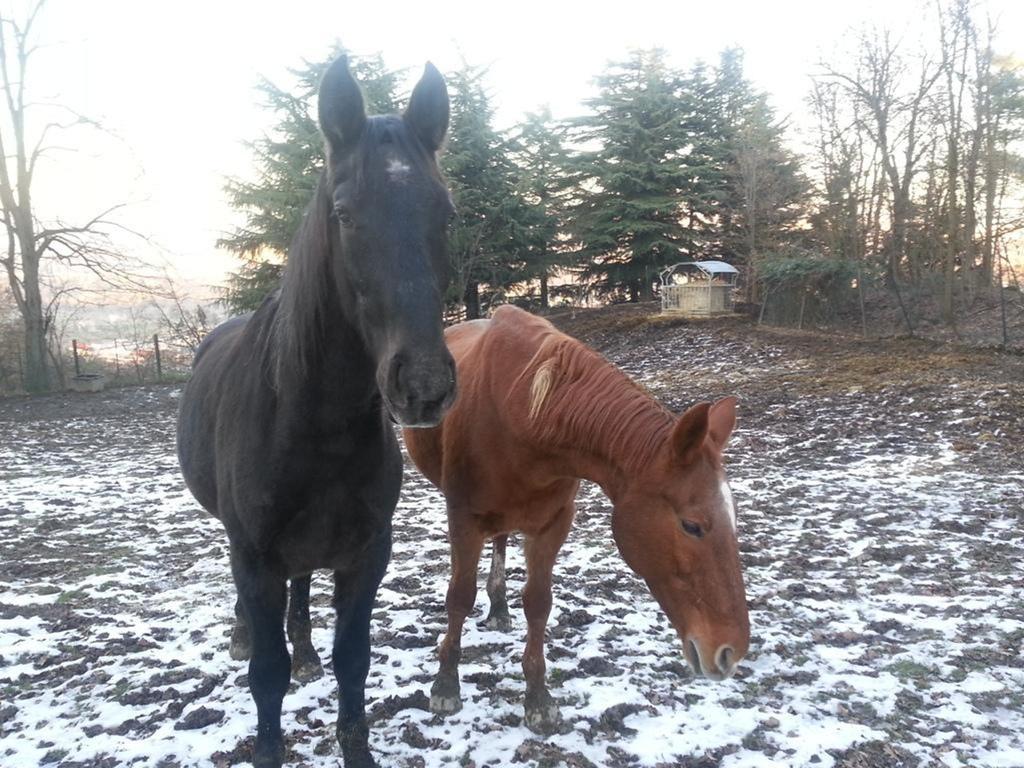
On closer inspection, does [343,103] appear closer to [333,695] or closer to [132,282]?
[333,695]

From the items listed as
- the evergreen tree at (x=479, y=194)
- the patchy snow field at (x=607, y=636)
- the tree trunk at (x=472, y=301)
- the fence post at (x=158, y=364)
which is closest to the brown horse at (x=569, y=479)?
the patchy snow field at (x=607, y=636)

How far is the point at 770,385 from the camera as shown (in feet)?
35.3

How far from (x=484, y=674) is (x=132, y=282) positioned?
59.1 feet

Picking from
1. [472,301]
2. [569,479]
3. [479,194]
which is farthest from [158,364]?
[569,479]

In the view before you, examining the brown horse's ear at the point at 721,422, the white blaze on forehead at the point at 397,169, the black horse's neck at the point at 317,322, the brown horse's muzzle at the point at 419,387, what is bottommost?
the brown horse's ear at the point at 721,422

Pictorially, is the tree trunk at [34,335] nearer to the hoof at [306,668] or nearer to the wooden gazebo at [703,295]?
the hoof at [306,668]

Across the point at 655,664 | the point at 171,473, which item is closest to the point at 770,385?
the point at 655,664

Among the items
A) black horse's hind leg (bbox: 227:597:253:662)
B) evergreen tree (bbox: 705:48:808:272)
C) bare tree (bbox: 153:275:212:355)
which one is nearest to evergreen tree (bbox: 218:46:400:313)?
bare tree (bbox: 153:275:212:355)

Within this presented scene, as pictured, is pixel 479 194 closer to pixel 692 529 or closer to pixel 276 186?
pixel 276 186

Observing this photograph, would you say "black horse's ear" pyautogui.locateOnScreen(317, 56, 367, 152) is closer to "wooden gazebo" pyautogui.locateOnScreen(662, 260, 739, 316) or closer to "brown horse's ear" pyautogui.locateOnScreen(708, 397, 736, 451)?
"brown horse's ear" pyautogui.locateOnScreen(708, 397, 736, 451)

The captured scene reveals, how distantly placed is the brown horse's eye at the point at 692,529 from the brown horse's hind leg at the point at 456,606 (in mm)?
1227

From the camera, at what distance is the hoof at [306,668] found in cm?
328

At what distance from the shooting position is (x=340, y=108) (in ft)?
5.93

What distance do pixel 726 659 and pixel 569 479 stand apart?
3.64 feet
